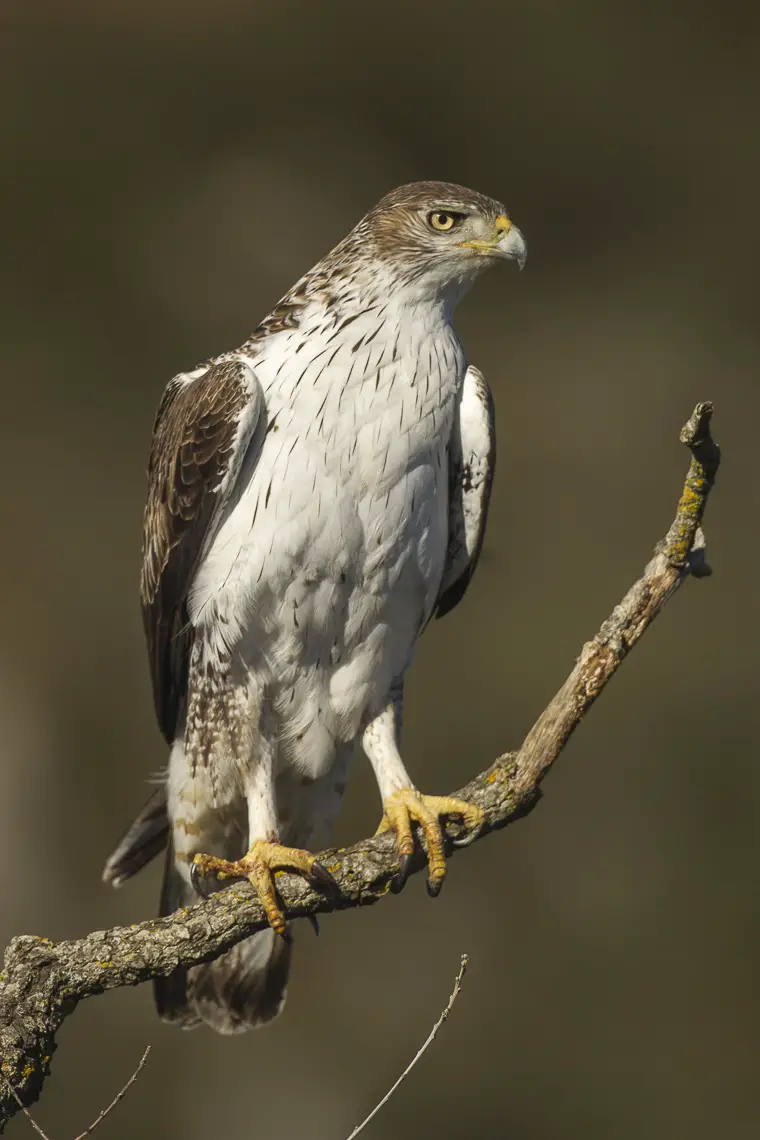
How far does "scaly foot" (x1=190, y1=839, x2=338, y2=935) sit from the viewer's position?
3291mm

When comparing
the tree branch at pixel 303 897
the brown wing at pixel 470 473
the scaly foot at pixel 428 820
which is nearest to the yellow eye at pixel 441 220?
the brown wing at pixel 470 473

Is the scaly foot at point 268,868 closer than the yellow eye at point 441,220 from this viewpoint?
Yes

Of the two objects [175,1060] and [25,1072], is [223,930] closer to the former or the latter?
[25,1072]

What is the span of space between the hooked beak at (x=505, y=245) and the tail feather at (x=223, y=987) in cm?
186

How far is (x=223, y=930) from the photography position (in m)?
3.22

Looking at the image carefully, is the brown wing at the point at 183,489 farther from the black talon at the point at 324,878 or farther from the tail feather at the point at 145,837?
the black talon at the point at 324,878

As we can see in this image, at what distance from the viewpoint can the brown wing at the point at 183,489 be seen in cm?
355

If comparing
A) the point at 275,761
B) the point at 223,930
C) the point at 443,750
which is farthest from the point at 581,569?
the point at 223,930

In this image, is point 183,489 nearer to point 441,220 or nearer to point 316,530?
point 316,530

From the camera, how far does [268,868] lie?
349 centimetres

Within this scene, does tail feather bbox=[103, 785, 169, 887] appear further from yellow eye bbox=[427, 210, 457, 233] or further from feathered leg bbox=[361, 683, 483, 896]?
yellow eye bbox=[427, 210, 457, 233]

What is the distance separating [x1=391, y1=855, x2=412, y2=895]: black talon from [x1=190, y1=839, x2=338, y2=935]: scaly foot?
0.15 meters

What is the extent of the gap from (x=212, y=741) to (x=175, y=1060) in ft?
18.0

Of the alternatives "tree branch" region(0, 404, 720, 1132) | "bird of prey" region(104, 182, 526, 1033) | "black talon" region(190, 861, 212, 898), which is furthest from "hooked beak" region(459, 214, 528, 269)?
"black talon" region(190, 861, 212, 898)
